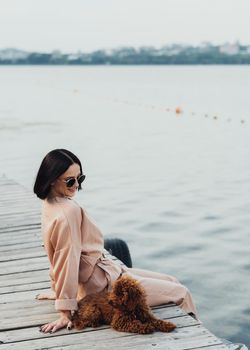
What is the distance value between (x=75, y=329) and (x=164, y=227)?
26.2ft

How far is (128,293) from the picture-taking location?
4.43 metres

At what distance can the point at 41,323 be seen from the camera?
4832mm

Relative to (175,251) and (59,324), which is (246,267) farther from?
(59,324)

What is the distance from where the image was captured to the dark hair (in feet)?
14.7

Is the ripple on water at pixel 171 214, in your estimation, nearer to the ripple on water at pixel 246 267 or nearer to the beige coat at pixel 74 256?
the ripple on water at pixel 246 267

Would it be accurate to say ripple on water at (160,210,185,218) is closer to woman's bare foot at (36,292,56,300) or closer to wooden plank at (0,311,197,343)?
woman's bare foot at (36,292,56,300)

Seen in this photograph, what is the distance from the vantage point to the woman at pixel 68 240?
4.46 m

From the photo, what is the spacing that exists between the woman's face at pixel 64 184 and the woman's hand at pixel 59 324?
86 cm

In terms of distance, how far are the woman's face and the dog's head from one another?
0.72 meters

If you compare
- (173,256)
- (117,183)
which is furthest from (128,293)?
(117,183)

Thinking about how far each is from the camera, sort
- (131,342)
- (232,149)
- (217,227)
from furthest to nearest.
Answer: (232,149) → (217,227) → (131,342)

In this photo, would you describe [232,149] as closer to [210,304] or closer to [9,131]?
[9,131]

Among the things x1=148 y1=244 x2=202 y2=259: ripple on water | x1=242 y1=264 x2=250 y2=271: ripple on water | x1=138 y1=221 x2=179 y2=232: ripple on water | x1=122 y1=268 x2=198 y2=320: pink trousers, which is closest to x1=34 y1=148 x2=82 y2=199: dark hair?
x1=122 y1=268 x2=198 y2=320: pink trousers

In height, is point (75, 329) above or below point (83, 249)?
below
